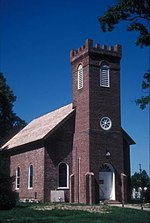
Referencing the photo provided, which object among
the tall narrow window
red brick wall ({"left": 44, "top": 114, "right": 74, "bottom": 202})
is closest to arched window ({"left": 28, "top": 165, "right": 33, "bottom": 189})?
red brick wall ({"left": 44, "top": 114, "right": 74, "bottom": 202})

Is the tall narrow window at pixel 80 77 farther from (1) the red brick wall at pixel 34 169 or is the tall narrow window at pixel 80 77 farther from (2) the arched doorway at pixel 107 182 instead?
(2) the arched doorway at pixel 107 182

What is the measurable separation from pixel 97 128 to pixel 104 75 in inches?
191

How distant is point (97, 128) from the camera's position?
1328 inches

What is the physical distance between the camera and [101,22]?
22.7 metres

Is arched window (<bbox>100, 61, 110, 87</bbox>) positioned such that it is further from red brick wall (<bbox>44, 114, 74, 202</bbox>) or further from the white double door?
the white double door

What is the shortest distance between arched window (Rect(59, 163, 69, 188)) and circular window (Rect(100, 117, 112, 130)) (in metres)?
4.76

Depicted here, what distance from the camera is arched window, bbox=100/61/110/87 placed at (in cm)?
3500

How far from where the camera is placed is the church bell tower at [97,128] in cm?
3294

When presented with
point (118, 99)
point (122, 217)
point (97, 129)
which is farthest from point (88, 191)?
point (122, 217)

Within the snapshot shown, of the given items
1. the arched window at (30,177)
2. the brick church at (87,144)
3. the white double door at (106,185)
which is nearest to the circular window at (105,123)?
the brick church at (87,144)

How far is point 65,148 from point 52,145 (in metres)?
1.24

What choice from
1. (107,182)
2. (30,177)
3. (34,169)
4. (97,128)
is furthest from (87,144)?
(30,177)

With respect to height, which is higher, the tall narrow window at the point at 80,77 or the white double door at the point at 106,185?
the tall narrow window at the point at 80,77

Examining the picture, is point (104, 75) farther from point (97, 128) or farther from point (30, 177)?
point (30, 177)
